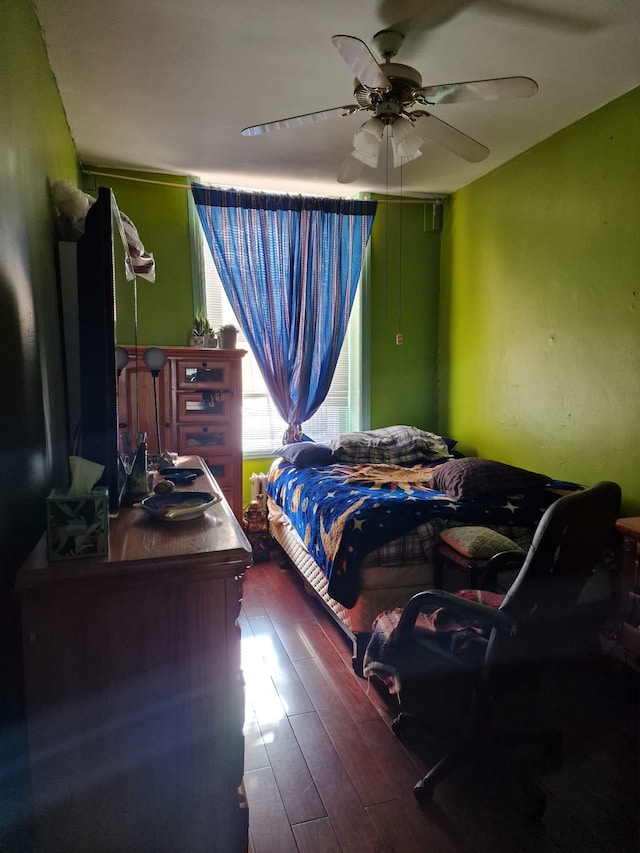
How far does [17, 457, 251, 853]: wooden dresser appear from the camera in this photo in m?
1.19

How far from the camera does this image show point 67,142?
9.69 feet

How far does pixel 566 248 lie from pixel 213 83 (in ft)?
7.32

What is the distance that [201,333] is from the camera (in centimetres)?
402

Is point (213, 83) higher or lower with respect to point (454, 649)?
higher

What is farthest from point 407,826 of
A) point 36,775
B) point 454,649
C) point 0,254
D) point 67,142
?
point 67,142

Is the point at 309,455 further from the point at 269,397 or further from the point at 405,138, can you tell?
the point at 405,138

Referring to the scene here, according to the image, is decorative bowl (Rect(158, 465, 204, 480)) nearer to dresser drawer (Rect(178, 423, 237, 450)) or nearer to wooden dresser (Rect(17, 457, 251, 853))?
wooden dresser (Rect(17, 457, 251, 853))

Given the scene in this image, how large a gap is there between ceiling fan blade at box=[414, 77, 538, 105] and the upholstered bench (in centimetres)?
180

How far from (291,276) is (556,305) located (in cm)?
200

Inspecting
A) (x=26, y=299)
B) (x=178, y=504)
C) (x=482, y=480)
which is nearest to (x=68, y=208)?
(x=26, y=299)

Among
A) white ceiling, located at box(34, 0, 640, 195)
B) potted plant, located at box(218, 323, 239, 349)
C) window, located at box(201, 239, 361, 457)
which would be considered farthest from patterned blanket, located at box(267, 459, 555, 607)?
white ceiling, located at box(34, 0, 640, 195)

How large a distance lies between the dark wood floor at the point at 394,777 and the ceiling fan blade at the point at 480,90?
97.7 inches

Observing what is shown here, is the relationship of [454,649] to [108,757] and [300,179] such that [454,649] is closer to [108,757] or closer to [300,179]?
[108,757]

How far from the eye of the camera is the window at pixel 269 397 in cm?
427
